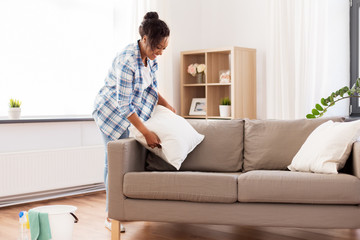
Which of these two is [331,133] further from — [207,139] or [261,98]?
[261,98]

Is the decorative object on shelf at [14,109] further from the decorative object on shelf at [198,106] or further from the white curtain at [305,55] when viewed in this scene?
the white curtain at [305,55]

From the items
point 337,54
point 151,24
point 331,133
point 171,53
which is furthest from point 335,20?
point 151,24

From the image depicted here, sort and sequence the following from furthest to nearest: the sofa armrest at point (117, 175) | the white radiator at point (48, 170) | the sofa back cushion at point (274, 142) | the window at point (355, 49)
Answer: the window at point (355, 49) < the white radiator at point (48, 170) < the sofa back cushion at point (274, 142) < the sofa armrest at point (117, 175)

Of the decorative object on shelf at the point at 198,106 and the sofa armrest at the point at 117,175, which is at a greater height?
the decorative object on shelf at the point at 198,106

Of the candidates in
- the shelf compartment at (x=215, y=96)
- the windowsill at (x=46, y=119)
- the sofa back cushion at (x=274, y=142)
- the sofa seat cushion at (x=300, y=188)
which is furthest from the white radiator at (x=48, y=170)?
the sofa seat cushion at (x=300, y=188)

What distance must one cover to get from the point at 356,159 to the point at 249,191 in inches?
24.2

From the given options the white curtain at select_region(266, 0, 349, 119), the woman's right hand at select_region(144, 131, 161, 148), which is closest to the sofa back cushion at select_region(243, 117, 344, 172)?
the woman's right hand at select_region(144, 131, 161, 148)

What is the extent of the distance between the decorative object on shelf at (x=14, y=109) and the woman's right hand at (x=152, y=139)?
5.12 feet

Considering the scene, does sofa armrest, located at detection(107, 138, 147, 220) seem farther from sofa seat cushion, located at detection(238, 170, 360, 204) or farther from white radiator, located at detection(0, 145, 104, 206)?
white radiator, located at detection(0, 145, 104, 206)

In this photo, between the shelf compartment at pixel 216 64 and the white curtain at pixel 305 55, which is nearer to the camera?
the white curtain at pixel 305 55

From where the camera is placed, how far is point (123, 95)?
9.02ft

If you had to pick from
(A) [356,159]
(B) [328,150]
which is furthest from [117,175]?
(A) [356,159]

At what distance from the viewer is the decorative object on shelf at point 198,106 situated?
5121 mm

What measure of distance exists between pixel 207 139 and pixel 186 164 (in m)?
0.23
